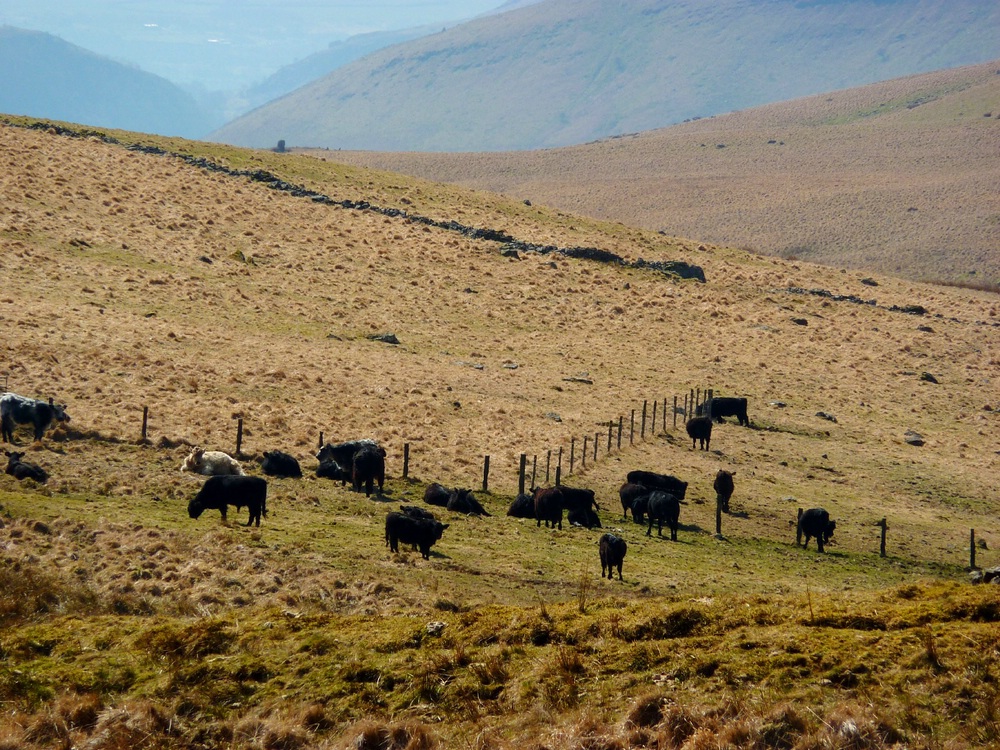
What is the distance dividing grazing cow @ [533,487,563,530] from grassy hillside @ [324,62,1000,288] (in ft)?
288

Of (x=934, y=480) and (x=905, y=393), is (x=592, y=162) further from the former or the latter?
(x=934, y=480)

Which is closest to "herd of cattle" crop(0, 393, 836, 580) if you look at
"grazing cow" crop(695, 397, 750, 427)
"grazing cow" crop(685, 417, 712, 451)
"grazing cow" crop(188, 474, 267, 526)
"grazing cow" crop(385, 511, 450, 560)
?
"grazing cow" crop(188, 474, 267, 526)

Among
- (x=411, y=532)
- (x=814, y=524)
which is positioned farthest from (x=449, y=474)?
(x=814, y=524)

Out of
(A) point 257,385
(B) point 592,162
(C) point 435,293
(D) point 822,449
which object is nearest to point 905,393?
(D) point 822,449

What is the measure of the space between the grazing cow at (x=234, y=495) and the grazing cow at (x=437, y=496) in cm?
628

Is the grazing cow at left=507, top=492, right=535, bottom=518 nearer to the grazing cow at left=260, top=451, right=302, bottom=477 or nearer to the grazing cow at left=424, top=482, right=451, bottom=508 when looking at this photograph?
the grazing cow at left=424, top=482, right=451, bottom=508

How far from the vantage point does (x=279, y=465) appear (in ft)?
98.4

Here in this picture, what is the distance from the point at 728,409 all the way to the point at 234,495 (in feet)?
91.1

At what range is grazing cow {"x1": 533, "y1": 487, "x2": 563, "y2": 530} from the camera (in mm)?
28375

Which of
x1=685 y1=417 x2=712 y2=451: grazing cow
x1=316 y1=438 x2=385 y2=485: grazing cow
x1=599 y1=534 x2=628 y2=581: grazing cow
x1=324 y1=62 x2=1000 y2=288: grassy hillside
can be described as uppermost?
x1=324 y1=62 x2=1000 y2=288: grassy hillside

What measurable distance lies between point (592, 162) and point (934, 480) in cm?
13386

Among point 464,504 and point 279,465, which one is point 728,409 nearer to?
point 464,504

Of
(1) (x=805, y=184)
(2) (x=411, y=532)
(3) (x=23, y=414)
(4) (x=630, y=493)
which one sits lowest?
(2) (x=411, y=532)

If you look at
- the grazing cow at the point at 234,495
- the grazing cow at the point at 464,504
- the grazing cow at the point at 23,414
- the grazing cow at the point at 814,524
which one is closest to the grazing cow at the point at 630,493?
the grazing cow at the point at 464,504
